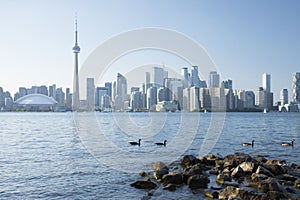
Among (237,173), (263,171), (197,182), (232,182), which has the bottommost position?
(232,182)

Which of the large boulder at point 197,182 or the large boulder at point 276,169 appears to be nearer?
the large boulder at point 197,182

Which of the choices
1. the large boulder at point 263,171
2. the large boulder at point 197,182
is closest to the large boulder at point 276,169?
the large boulder at point 263,171

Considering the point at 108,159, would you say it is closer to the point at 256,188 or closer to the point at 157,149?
the point at 157,149

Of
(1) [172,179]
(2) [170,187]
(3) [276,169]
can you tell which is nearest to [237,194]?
(2) [170,187]

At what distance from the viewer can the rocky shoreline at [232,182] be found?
42.4ft

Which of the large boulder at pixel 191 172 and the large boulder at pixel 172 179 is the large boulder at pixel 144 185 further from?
the large boulder at pixel 191 172

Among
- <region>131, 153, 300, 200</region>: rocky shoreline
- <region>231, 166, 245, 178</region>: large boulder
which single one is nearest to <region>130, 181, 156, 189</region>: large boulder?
<region>131, 153, 300, 200</region>: rocky shoreline

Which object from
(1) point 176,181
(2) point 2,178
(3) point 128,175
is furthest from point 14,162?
(1) point 176,181

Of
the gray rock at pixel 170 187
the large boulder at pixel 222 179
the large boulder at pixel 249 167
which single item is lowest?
the gray rock at pixel 170 187

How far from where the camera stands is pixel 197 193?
14125 millimetres

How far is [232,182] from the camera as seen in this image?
1566 centimetres

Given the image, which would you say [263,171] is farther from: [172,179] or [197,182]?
[172,179]

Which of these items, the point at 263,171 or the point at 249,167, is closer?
the point at 263,171

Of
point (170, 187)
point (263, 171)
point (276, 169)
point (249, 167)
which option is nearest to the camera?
point (170, 187)
